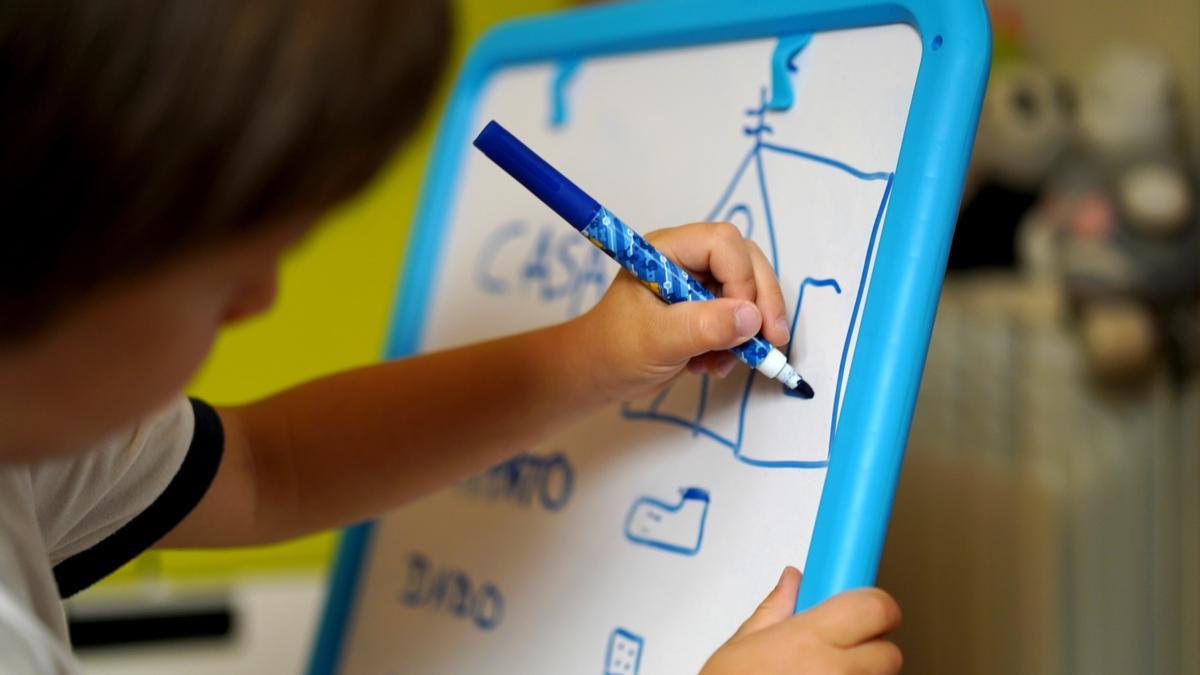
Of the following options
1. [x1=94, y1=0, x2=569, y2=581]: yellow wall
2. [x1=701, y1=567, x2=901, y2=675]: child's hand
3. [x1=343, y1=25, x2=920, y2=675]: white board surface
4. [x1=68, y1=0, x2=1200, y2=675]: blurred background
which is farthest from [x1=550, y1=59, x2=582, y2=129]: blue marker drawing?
[x1=94, y1=0, x2=569, y2=581]: yellow wall

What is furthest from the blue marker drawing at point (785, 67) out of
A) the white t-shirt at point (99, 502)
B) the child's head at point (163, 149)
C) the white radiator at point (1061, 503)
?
the white radiator at point (1061, 503)

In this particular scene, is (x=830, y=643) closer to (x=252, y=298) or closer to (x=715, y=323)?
(x=715, y=323)

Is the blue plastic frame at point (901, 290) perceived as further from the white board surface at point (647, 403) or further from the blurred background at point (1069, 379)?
the blurred background at point (1069, 379)

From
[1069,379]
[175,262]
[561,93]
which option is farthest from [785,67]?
[1069,379]

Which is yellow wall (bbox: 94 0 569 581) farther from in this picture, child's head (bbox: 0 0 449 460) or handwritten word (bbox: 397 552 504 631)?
child's head (bbox: 0 0 449 460)

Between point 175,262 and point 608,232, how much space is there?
0.19 meters

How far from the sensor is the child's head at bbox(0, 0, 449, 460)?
300 millimetres

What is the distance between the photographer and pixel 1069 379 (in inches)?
36.0

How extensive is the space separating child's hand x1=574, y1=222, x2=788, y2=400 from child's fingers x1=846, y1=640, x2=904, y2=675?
5.3 inches

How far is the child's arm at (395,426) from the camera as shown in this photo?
56 cm

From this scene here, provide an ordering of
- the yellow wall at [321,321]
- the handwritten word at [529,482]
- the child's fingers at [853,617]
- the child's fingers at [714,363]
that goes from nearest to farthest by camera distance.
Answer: the child's fingers at [853,617]
the child's fingers at [714,363]
the handwritten word at [529,482]
the yellow wall at [321,321]

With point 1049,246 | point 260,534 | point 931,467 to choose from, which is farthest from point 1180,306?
point 260,534

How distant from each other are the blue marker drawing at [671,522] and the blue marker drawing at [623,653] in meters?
0.04

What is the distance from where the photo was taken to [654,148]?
616 millimetres
